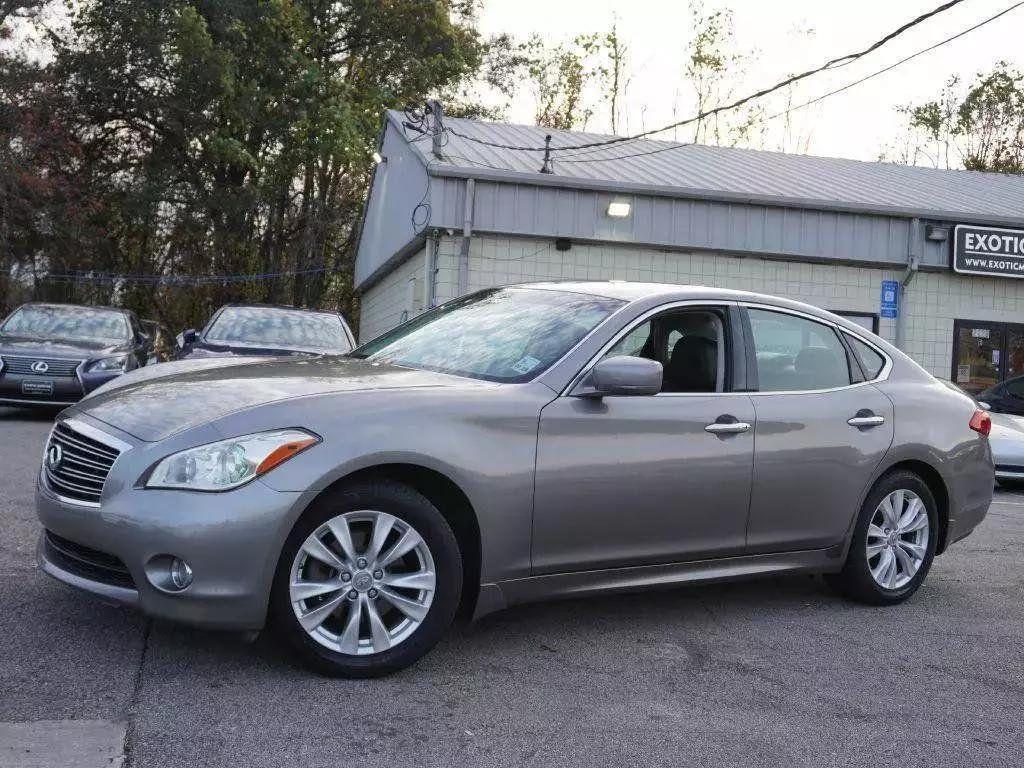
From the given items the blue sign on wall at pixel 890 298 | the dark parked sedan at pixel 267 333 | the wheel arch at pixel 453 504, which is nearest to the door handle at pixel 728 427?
the wheel arch at pixel 453 504

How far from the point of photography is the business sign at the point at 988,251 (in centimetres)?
1925

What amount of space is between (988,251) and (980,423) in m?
14.9

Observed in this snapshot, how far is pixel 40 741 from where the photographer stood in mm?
3160

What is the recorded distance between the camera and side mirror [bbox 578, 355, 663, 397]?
4301 millimetres

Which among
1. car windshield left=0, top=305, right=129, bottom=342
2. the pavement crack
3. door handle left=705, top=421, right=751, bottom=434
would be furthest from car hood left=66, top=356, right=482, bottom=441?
car windshield left=0, top=305, right=129, bottom=342

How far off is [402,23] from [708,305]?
30.6 metres

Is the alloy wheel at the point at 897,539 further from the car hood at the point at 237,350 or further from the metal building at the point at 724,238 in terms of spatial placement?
the metal building at the point at 724,238

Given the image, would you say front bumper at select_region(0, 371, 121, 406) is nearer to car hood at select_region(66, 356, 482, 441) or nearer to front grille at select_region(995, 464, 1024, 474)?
car hood at select_region(66, 356, 482, 441)

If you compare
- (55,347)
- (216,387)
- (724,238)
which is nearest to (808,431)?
(216,387)

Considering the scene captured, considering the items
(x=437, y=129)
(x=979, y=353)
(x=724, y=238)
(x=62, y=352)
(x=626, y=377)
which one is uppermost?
(x=437, y=129)

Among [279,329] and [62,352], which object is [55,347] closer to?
[62,352]

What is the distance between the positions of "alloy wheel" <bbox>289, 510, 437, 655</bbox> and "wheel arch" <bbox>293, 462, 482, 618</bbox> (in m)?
0.17

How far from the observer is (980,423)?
5895mm

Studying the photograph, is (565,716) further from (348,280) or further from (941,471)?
(348,280)
